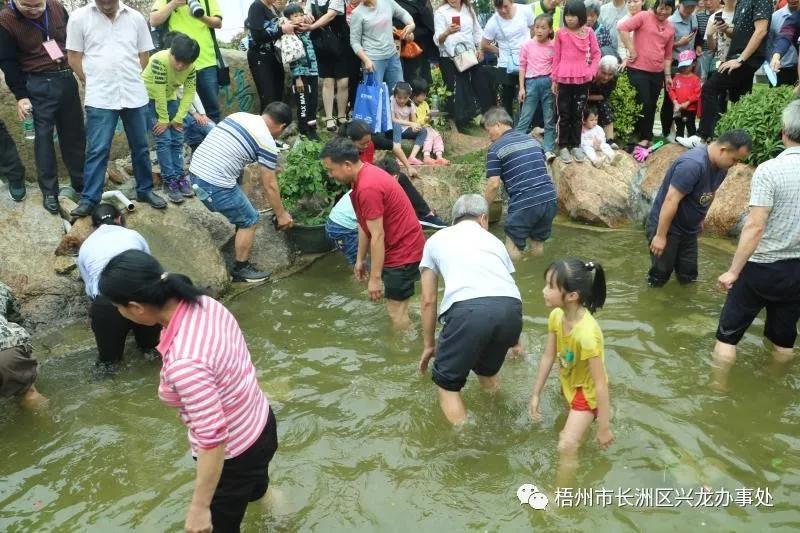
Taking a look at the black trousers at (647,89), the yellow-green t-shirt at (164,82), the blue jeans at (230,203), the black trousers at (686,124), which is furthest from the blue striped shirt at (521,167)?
the black trousers at (686,124)

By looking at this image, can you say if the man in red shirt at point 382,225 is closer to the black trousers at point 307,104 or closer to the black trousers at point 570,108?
the black trousers at point 307,104

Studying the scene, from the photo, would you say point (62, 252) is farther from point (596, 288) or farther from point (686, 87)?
point (686, 87)

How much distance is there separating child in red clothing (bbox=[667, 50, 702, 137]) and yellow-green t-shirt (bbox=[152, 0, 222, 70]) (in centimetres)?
602

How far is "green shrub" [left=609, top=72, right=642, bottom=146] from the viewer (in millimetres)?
9406

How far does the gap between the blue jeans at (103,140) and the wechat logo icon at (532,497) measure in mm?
4896

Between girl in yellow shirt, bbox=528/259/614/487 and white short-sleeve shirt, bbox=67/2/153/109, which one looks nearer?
girl in yellow shirt, bbox=528/259/614/487

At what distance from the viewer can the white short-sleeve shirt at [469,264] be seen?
4.11 m

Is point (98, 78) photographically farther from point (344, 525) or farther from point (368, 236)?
point (344, 525)

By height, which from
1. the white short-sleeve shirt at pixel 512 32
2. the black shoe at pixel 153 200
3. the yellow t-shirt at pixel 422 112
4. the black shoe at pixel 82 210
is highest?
the white short-sleeve shirt at pixel 512 32

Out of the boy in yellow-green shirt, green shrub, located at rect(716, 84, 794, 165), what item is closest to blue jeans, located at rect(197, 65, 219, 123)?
the boy in yellow-green shirt

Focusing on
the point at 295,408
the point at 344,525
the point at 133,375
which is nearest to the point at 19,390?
the point at 133,375

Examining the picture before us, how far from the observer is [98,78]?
6.35 m

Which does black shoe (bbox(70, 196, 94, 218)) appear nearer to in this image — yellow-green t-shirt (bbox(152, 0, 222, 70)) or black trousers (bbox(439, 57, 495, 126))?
yellow-green t-shirt (bbox(152, 0, 222, 70))

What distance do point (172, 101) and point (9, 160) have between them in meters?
1.67
